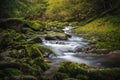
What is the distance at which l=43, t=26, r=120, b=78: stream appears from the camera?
17.3 m

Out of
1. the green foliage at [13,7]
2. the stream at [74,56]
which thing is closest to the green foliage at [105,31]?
the stream at [74,56]

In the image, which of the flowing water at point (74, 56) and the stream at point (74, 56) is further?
the flowing water at point (74, 56)

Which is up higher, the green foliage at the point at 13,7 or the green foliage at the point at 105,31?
the green foliage at the point at 13,7

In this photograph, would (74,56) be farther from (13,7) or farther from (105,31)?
(105,31)

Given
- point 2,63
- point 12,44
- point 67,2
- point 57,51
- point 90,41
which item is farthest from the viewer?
point 67,2

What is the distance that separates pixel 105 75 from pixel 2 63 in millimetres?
5422

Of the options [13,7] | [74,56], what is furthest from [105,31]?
[13,7]

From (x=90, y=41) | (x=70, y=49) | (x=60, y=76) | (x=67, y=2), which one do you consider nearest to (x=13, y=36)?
(x=70, y=49)

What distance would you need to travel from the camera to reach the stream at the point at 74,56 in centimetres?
1734

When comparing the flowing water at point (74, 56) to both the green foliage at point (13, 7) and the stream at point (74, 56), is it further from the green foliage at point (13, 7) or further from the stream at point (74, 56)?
the green foliage at point (13, 7)

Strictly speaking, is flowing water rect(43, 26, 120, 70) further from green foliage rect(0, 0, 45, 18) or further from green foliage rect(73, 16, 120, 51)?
green foliage rect(0, 0, 45, 18)

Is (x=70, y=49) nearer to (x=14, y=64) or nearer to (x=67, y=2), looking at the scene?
(x=14, y=64)

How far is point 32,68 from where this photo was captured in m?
13.8

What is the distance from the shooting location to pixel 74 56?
802 inches
